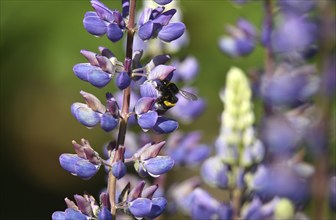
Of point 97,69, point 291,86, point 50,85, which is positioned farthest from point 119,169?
point 50,85

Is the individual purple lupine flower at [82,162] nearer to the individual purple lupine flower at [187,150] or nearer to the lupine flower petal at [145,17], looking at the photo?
the lupine flower petal at [145,17]

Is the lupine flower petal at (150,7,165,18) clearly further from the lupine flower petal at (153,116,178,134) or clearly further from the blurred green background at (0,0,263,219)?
the blurred green background at (0,0,263,219)

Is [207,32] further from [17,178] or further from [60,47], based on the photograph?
[17,178]

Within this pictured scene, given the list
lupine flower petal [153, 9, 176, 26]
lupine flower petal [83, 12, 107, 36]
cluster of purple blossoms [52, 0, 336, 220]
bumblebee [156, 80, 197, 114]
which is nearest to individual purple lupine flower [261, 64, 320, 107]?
cluster of purple blossoms [52, 0, 336, 220]

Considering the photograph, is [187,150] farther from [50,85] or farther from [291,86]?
[50,85]

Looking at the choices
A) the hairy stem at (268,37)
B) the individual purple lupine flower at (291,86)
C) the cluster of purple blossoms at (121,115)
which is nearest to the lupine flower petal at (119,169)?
the cluster of purple blossoms at (121,115)

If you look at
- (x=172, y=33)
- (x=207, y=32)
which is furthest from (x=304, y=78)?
(x=207, y=32)
